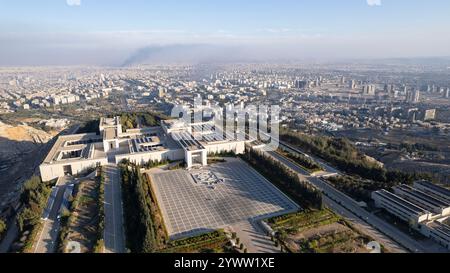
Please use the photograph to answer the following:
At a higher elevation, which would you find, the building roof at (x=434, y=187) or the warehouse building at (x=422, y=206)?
the building roof at (x=434, y=187)

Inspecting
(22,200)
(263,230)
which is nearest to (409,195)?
(263,230)

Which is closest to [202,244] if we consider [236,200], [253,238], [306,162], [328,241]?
[253,238]

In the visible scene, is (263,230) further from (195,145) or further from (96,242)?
(195,145)

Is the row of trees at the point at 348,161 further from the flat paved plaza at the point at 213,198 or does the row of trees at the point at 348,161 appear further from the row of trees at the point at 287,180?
the flat paved plaza at the point at 213,198

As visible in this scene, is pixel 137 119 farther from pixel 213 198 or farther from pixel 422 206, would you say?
pixel 422 206

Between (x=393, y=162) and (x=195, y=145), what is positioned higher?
(x=195, y=145)

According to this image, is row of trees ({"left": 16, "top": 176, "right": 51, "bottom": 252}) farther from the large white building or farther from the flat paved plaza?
the flat paved plaza

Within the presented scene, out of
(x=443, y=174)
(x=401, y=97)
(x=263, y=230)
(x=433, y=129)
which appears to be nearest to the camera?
(x=263, y=230)

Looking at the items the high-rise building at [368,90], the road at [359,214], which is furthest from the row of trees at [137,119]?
the high-rise building at [368,90]
